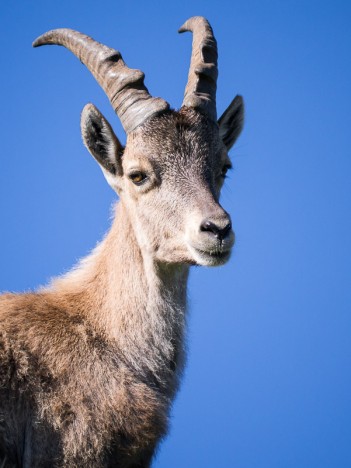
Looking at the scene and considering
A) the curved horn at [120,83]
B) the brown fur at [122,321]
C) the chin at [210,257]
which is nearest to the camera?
the brown fur at [122,321]

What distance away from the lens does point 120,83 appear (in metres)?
11.2

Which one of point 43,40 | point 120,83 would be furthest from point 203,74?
point 43,40

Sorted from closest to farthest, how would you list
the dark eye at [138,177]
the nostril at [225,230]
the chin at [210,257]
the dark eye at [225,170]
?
the nostril at [225,230] < the chin at [210,257] < the dark eye at [138,177] < the dark eye at [225,170]

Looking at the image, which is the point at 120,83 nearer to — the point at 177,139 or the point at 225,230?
the point at 177,139

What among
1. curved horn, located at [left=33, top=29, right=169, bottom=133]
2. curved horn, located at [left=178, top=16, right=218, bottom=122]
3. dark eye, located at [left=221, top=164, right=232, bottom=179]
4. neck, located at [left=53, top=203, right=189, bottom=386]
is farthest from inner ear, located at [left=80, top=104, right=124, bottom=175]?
dark eye, located at [left=221, top=164, right=232, bottom=179]

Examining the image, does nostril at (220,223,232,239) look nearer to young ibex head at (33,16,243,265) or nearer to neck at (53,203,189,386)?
young ibex head at (33,16,243,265)

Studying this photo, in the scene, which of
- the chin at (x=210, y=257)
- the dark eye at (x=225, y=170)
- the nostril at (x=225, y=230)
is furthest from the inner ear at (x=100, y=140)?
the nostril at (x=225, y=230)

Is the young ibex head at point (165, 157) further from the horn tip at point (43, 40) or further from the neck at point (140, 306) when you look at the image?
the horn tip at point (43, 40)

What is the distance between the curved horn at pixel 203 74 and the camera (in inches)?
441

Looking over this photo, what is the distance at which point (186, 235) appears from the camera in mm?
9898

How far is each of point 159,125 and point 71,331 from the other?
302 cm

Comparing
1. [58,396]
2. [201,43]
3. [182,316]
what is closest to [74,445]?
[58,396]

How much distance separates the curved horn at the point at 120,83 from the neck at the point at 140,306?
144cm

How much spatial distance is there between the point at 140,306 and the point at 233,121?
352 cm
